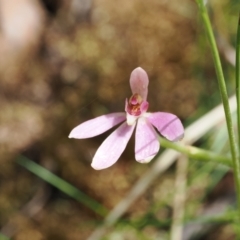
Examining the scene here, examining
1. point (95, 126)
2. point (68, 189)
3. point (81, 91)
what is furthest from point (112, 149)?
point (81, 91)

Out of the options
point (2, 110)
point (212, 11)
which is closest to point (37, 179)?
point (2, 110)

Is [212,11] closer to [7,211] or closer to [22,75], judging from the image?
[22,75]

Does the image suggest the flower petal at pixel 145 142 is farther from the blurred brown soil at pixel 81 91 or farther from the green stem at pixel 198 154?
the blurred brown soil at pixel 81 91

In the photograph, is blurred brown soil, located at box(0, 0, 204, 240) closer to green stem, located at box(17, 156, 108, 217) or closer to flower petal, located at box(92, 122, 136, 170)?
green stem, located at box(17, 156, 108, 217)

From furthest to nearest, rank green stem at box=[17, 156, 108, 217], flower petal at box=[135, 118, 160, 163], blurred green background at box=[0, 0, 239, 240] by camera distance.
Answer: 1. blurred green background at box=[0, 0, 239, 240]
2. green stem at box=[17, 156, 108, 217]
3. flower petal at box=[135, 118, 160, 163]

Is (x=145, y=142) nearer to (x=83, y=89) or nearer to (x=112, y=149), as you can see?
(x=112, y=149)

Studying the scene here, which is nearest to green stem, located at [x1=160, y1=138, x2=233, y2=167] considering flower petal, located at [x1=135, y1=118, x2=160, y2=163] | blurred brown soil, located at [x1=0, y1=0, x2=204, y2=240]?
flower petal, located at [x1=135, y1=118, x2=160, y2=163]
